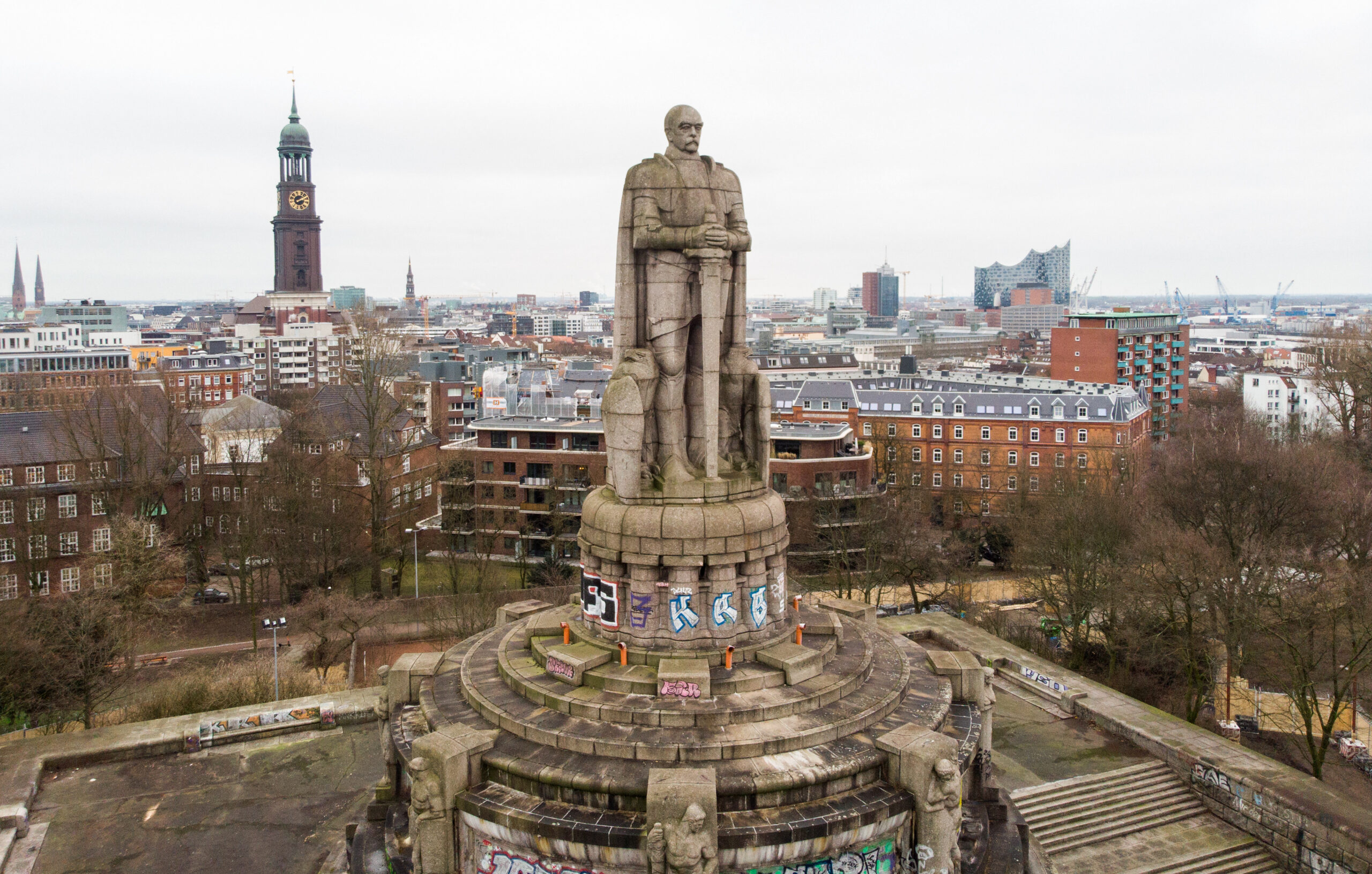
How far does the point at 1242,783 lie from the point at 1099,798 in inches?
160

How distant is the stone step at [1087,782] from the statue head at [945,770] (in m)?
10.7

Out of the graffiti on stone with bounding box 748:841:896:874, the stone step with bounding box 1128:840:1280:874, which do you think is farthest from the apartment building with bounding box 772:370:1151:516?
the graffiti on stone with bounding box 748:841:896:874

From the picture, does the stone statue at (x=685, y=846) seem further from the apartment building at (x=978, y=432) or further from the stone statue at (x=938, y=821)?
the apartment building at (x=978, y=432)

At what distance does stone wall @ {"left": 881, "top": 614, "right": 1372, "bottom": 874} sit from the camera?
26.1m

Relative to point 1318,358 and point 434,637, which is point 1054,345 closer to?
point 1318,358

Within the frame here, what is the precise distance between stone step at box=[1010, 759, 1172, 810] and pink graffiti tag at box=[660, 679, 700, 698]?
12831mm

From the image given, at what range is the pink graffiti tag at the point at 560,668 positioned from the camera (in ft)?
75.6

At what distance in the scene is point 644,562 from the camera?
23609 mm

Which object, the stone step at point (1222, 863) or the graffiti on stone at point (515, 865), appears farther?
the stone step at point (1222, 863)

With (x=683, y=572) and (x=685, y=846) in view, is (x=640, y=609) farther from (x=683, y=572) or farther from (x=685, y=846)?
(x=685, y=846)

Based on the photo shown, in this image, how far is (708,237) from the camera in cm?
2428

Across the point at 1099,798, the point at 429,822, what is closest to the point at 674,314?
the point at 429,822

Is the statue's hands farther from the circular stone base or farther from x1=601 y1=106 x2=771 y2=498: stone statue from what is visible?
the circular stone base

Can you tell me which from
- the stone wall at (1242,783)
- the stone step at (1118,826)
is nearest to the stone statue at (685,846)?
the stone step at (1118,826)
